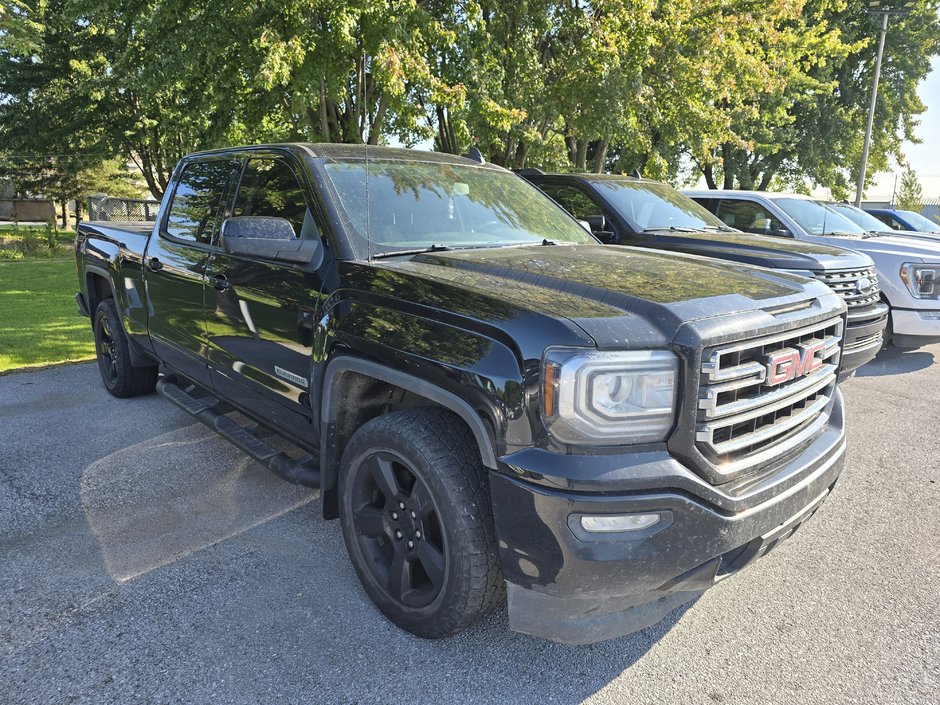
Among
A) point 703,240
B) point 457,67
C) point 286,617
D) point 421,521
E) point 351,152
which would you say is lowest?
point 286,617

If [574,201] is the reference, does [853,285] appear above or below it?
below

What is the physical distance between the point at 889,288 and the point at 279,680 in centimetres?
722

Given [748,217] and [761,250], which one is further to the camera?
[748,217]

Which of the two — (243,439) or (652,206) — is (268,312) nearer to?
(243,439)

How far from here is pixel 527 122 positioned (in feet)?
38.1

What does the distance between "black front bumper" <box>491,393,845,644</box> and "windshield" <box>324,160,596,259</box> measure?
137 cm

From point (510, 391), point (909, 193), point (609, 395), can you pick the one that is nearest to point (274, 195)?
point (510, 391)

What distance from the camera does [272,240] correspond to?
291cm

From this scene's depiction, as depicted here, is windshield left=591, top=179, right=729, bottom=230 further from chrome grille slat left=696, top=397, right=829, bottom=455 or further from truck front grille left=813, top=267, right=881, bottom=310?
chrome grille slat left=696, top=397, right=829, bottom=455

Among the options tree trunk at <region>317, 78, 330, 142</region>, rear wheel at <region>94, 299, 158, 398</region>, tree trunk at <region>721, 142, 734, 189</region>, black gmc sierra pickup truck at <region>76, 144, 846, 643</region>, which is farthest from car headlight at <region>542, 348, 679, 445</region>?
tree trunk at <region>721, 142, 734, 189</region>

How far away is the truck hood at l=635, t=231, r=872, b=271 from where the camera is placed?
575 cm

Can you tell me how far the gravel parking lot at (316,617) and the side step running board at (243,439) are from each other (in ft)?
1.21

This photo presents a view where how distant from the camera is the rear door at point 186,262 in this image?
3.88 meters

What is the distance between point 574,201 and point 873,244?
3.57 meters
